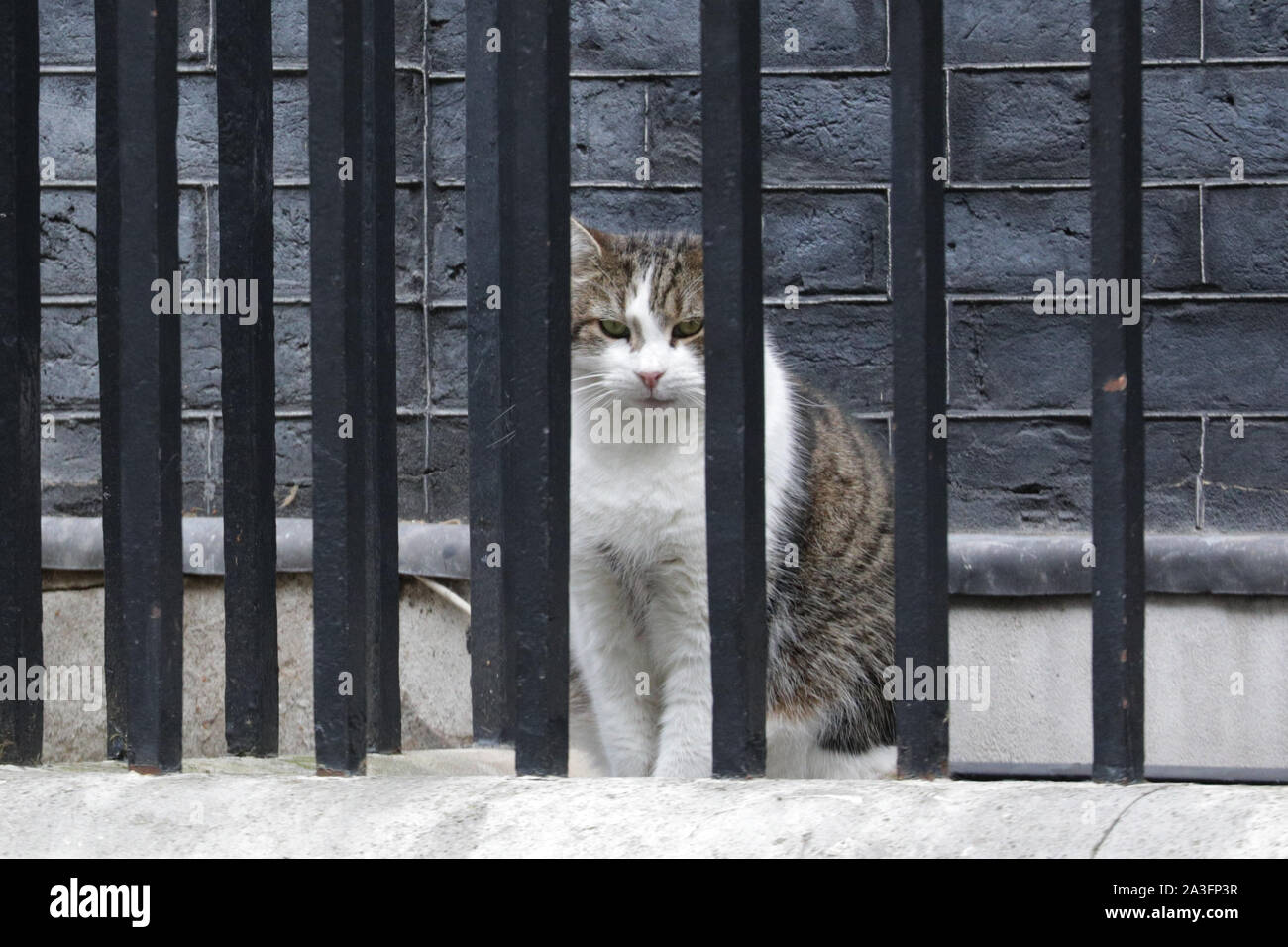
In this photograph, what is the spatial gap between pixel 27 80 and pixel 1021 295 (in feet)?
11.1

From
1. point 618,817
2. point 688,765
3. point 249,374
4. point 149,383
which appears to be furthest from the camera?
point 688,765

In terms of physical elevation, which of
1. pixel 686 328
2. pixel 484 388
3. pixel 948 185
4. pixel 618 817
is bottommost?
pixel 618 817

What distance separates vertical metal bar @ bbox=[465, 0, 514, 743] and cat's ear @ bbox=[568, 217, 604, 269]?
0.83 feet

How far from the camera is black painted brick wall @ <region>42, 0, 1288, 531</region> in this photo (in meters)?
4.32

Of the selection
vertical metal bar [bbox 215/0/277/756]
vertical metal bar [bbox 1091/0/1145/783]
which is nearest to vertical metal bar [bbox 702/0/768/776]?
vertical metal bar [bbox 1091/0/1145/783]

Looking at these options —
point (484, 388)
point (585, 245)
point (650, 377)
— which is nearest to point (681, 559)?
point (650, 377)

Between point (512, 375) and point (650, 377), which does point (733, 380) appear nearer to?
point (512, 375)

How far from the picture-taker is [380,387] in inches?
90.3

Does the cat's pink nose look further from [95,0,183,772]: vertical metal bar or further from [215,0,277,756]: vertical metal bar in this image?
[95,0,183,772]: vertical metal bar

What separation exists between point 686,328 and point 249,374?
153 centimetres

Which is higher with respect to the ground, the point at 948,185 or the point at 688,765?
the point at 948,185

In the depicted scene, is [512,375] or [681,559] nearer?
[512,375]

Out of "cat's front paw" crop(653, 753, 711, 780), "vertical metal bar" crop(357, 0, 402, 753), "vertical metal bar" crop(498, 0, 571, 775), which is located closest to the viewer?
"vertical metal bar" crop(498, 0, 571, 775)

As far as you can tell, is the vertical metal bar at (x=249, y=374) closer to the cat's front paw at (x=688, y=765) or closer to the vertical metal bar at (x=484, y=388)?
the vertical metal bar at (x=484, y=388)
